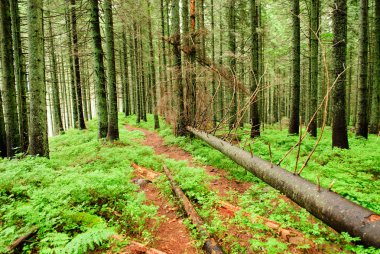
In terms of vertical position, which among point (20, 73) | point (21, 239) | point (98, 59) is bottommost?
point (21, 239)

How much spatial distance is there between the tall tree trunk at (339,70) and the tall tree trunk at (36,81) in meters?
8.93

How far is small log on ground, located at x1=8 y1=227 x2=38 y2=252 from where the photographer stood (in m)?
2.88

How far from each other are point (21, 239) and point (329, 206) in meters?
3.96

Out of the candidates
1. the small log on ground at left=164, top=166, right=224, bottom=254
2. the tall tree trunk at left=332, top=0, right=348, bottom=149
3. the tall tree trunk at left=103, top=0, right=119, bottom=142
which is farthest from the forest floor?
the tall tree trunk at left=103, top=0, right=119, bottom=142

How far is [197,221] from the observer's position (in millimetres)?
3896

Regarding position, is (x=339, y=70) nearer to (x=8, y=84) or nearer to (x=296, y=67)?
(x=296, y=67)

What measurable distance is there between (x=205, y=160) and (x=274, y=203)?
12.2 feet

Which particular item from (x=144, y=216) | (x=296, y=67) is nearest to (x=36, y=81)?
(x=144, y=216)

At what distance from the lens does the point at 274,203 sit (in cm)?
463

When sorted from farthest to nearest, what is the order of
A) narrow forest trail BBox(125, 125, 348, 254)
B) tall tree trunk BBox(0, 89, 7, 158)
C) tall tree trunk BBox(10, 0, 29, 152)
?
tall tree trunk BBox(0, 89, 7, 158), tall tree trunk BBox(10, 0, 29, 152), narrow forest trail BBox(125, 125, 348, 254)

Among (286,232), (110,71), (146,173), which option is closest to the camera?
(286,232)

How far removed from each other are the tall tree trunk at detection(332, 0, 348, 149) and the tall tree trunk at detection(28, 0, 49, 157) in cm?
893

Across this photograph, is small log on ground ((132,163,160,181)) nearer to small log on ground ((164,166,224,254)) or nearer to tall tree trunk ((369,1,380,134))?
small log on ground ((164,166,224,254))

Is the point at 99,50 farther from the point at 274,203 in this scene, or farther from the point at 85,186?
the point at 274,203
